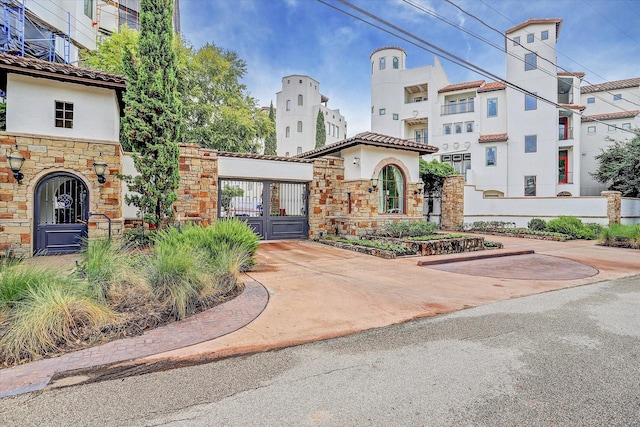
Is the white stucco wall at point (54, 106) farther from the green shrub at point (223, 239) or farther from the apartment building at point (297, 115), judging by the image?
the apartment building at point (297, 115)

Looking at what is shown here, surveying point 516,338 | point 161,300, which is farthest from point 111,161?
point 516,338

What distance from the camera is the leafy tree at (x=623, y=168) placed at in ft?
64.5

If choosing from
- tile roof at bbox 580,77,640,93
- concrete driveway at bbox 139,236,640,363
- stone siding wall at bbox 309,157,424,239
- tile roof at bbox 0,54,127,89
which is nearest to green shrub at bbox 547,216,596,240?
concrete driveway at bbox 139,236,640,363

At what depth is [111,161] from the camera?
954 cm

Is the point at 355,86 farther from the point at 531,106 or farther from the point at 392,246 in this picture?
the point at 392,246

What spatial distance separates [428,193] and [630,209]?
11.3 meters

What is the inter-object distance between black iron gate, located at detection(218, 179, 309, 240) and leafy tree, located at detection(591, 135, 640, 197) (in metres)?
20.5

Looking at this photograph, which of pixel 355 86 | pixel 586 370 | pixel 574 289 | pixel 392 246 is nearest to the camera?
pixel 586 370

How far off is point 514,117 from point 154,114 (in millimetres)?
26547

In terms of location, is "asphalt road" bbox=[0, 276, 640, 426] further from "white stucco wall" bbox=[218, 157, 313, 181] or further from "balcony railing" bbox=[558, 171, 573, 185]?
"balcony railing" bbox=[558, 171, 573, 185]

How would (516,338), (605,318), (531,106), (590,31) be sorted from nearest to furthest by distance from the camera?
(516,338) < (605,318) < (590,31) < (531,106)

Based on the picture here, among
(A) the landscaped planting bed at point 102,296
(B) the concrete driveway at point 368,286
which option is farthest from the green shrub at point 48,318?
(B) the concrete driveway at point 368,286

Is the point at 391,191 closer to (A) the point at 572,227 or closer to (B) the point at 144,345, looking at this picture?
(A) the point at 572,227

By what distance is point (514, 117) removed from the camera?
1011 inches
